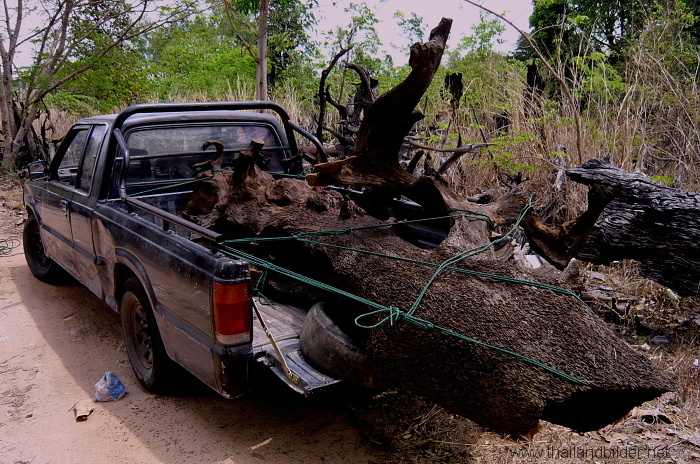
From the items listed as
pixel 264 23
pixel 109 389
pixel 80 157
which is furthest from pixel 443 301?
pixel 264 23

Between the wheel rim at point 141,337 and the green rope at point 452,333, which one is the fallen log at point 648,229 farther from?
the wheel rim at point 141,337

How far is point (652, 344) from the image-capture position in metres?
4.19

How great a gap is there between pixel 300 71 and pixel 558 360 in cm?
1499

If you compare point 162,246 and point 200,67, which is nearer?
point 162,246

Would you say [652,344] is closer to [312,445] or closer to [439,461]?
[439,461]

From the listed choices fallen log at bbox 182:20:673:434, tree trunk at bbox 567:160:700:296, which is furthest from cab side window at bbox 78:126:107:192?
tree trunk at bbox 567:160:700:296

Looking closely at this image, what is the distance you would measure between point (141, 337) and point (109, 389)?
0.38 m

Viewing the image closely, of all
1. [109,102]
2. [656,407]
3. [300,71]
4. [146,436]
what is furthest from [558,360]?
[300,71]

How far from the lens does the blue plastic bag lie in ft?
11.3

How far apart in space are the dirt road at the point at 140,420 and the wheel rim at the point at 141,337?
212mm

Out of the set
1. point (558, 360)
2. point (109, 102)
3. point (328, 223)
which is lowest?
point (558, 360)

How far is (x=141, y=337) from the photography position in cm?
363

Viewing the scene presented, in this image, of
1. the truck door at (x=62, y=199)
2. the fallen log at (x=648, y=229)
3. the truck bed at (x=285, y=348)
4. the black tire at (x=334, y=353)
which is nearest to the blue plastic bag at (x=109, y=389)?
the truck bed at (x=285, y=348)

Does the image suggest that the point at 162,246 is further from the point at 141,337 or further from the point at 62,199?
the point at 62,199
